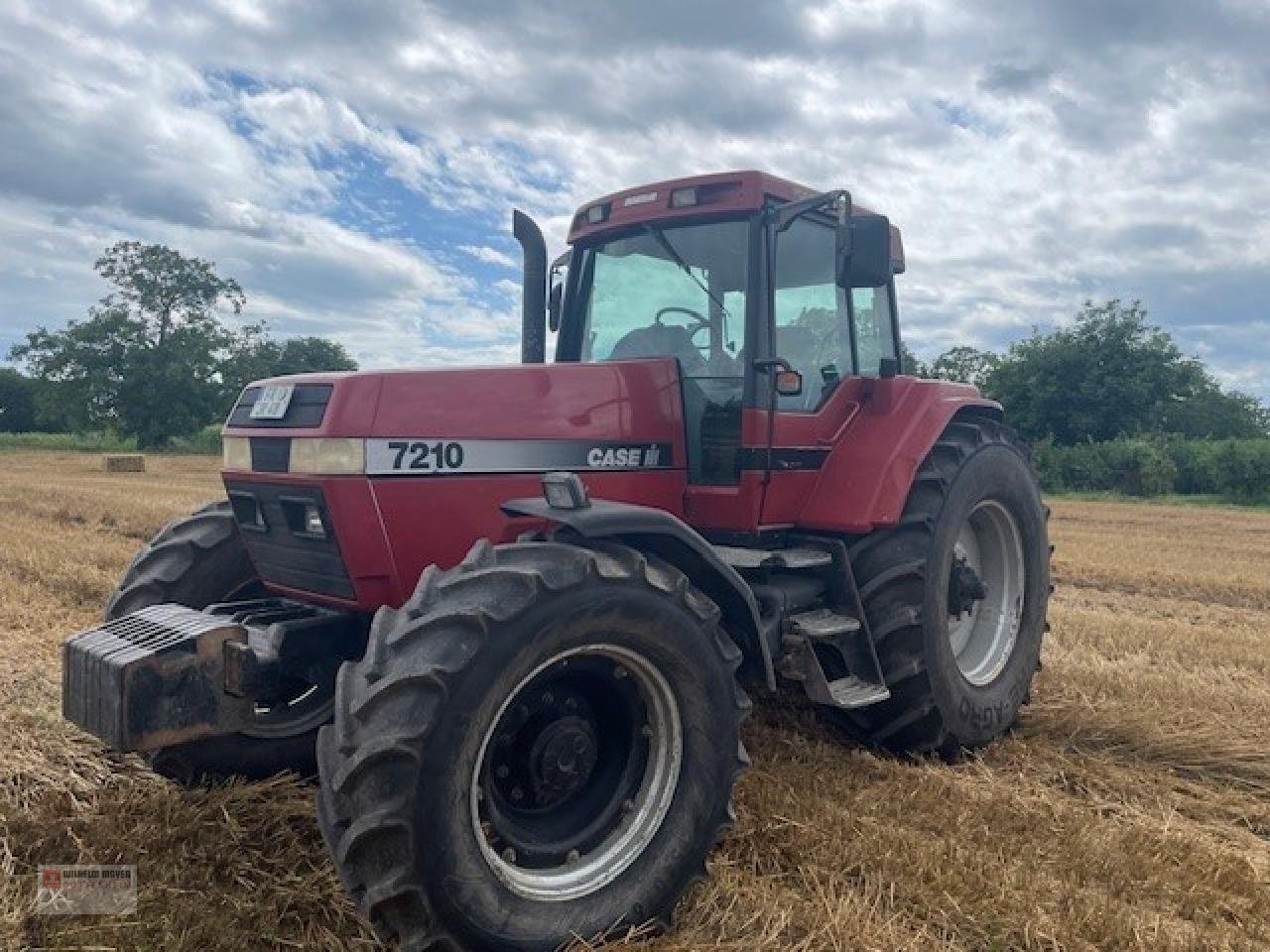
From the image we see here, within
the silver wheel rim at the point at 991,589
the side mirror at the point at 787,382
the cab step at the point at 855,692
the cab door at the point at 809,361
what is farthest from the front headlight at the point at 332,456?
the silver wheel rim at the point at 991,589

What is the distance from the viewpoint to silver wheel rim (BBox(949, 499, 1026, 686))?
496 centimetres

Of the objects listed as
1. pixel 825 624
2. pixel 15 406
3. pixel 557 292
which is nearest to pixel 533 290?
pixel 557 292

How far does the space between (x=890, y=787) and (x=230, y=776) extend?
2540 millimetres

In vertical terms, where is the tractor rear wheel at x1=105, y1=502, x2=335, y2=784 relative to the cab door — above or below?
below

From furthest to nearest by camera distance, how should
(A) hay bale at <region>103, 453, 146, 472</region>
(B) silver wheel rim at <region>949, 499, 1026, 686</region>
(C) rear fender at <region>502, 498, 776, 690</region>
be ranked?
1. (A) hay bale at <region>103, 453, 146, 472</region>
2. (B) silver wheel rim at <region>949, 499, 1026, 686</region>
3. (C) rear fender at <region>502, 498, 776, 690</region>

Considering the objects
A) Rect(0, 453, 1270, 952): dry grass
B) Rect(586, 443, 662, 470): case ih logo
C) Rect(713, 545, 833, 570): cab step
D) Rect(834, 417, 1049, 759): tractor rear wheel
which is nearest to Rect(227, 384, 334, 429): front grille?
Rect(586, 443, 662, 470): case ih logo

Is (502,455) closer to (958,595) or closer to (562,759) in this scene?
(562,759)

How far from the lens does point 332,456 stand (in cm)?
316

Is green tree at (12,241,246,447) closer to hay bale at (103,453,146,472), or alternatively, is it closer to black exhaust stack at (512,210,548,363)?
hay bale at (103,453,146,472)

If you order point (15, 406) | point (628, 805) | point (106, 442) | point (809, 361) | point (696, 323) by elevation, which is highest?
point (15, 406)

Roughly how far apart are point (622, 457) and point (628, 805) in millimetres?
1362

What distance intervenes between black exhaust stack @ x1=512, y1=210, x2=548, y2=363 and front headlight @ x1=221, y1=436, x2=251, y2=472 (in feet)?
5.03

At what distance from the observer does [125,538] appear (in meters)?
10.5

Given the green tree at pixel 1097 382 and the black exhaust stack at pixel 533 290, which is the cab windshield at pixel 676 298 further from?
the green tree at pixel 1097 382
